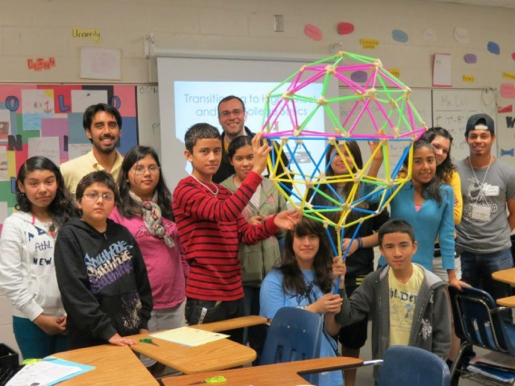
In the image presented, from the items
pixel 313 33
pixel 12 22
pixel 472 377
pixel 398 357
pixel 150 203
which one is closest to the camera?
pixel 398 357

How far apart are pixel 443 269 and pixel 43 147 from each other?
2.87 m

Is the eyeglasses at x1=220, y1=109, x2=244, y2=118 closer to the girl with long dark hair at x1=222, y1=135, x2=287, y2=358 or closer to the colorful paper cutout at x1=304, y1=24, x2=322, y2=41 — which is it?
the girl with long dark hair at x1=222, y1=135, x2=287, y2=358

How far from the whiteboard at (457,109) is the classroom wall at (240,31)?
115mm

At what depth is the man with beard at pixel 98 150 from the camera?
3.01 meters

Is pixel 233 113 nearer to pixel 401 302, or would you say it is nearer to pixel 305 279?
pixel 305 279

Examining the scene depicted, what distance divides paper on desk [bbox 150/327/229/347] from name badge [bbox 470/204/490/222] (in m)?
A: 2.15

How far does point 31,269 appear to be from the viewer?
8.66 feet

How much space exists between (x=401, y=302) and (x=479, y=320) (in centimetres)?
56

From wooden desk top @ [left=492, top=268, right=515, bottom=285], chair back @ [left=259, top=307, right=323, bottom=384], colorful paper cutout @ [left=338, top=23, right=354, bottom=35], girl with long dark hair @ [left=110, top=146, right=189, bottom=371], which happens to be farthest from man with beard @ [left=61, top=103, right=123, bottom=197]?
colorful paper cutout @ [left=338, top=23, right=354, bottom=35]

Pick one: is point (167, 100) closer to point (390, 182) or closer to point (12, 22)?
point (12, 22)

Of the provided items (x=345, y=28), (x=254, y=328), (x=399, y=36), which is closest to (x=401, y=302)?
(x=254, y=328)

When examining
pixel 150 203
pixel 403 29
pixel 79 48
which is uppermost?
pixel 403 29

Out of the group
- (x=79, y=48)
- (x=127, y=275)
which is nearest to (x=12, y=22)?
(x=79, y=48)

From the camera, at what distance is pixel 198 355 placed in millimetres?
2125
